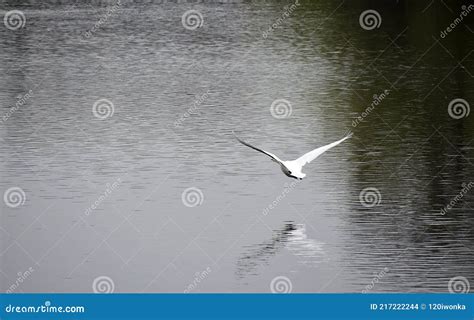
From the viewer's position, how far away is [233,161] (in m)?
24.2

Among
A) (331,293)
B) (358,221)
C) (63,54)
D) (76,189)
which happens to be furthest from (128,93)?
(331,293)

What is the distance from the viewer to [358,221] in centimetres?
2034

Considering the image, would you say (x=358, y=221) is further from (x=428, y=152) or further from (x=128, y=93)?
(x=128, y=93)

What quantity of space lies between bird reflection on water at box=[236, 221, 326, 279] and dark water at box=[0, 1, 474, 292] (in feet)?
0.11

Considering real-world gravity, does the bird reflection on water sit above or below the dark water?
above

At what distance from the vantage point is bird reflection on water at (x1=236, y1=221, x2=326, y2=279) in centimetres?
1830

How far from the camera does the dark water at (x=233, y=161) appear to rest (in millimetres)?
18391

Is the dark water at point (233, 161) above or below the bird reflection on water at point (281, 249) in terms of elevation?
below

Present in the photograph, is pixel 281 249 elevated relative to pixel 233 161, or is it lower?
elevated

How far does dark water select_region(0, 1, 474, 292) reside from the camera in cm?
1839

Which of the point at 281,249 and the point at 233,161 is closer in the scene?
the point at 281,249

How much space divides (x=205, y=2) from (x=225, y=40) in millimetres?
12377

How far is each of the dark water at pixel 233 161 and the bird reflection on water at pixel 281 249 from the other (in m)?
0.03

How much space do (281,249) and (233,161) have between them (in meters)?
5.65
